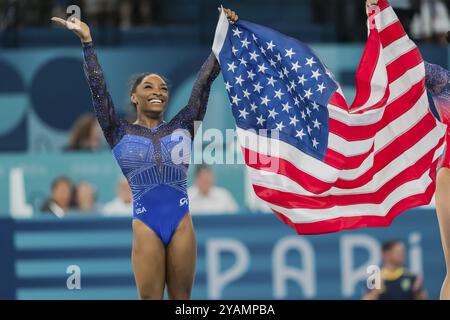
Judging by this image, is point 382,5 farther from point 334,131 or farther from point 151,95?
point 151,95

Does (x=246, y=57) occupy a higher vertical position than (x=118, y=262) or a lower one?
higher

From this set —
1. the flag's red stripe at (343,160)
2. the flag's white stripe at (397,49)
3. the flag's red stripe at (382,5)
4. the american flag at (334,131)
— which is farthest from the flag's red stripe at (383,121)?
the flag's red stripe at (382,5)

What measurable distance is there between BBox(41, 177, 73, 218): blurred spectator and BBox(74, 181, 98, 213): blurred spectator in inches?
3.3

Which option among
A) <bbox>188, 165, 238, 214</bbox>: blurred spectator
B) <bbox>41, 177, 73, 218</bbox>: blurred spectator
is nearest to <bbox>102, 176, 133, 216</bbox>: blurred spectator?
<bbox>41, 177, 73, 218</bbox>: blurred spectator

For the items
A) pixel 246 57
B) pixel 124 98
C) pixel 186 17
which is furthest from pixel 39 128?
pixel 246 57

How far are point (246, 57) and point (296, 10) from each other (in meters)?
5.08

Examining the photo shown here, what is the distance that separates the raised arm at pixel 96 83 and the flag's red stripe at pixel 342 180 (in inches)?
38.1

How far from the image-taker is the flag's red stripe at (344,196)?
8.86m

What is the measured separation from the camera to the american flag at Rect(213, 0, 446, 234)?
29.1ft

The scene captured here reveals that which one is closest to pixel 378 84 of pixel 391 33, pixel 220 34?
pixel 391 33

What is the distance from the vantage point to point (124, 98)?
42.8 ft

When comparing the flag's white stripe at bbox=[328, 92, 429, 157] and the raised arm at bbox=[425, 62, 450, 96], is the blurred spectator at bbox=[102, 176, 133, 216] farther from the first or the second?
the raised arm at bbox=[425, 62, 450, 96]
